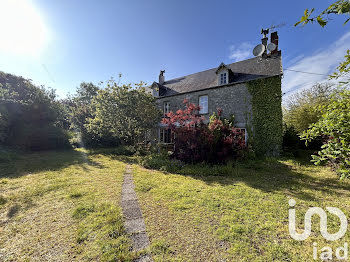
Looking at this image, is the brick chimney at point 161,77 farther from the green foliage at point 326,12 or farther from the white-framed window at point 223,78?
the green foliage at point 326,12

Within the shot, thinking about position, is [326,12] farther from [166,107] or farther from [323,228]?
[166,107]

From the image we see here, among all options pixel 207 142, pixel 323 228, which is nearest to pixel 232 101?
pixel 207 142

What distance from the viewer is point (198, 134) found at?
7594 mm

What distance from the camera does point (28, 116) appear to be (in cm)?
1179

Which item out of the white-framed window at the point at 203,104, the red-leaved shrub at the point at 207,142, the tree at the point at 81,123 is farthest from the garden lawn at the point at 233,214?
the tree at the point at 81,123

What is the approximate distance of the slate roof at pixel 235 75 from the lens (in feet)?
35.2

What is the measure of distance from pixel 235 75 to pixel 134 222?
1290 cm

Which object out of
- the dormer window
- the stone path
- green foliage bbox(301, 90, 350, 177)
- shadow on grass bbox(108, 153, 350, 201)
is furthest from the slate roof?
the stone path

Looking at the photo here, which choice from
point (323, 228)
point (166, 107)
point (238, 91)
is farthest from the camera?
point (166, 107)

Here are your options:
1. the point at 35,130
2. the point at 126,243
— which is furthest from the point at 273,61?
the point at 35,130

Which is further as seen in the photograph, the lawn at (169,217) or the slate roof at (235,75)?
the slate roof at (235,75)

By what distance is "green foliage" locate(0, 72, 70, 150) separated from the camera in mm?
10727

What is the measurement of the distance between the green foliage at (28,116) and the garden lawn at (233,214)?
12225 mm

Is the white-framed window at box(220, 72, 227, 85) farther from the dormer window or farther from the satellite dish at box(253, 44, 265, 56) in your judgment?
the satellite dish at box(253, 44, 265, 56)
